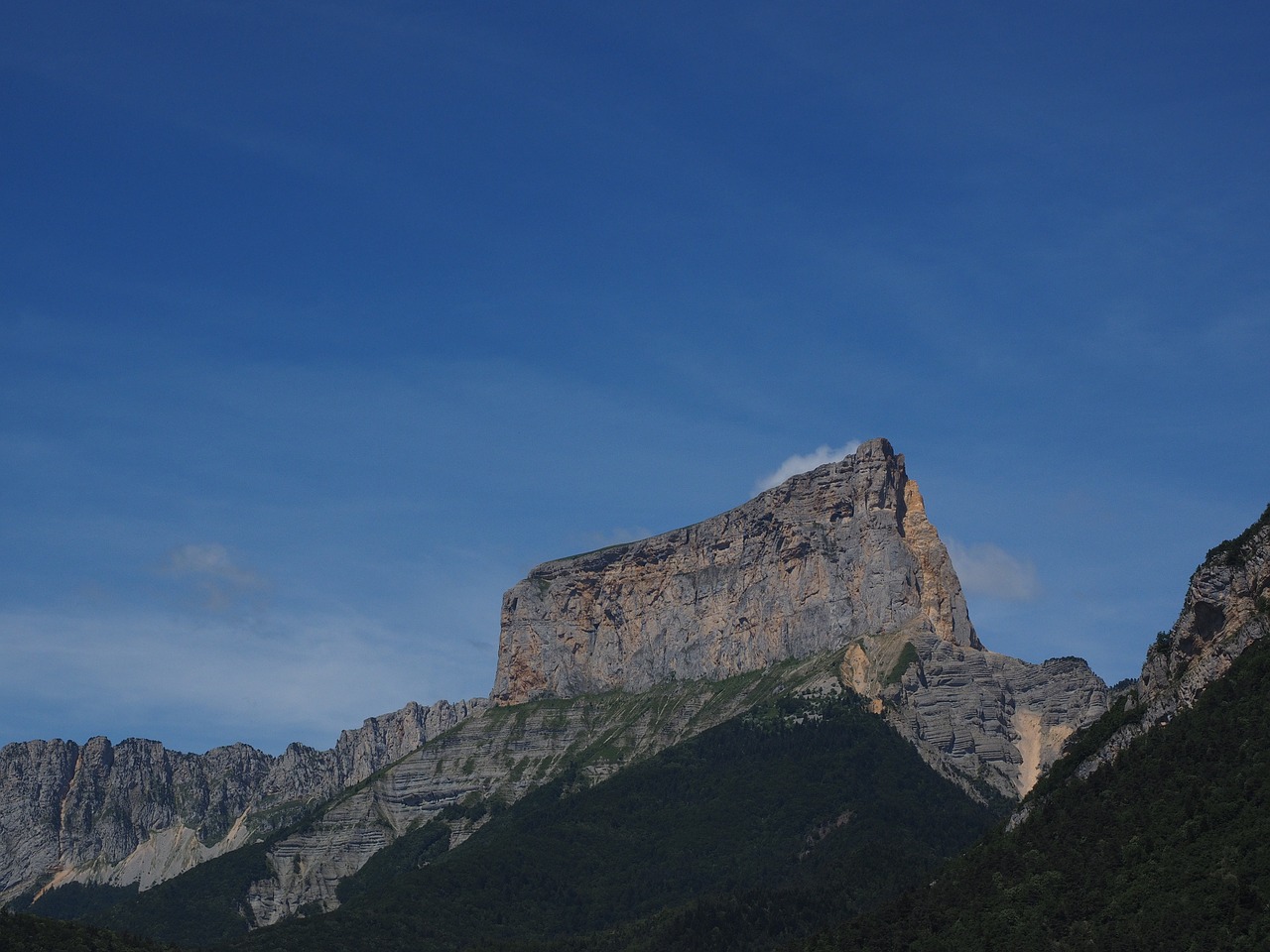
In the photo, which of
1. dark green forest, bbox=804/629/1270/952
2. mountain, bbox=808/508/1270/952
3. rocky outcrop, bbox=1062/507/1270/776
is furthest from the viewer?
rocky outcrop, bbox=1062/507/1270/776

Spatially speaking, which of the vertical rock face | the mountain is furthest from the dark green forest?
the vertical rock face

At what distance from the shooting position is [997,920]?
6993 inches

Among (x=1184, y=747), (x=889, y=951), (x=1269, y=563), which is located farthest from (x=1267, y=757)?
(x=889, y=951)

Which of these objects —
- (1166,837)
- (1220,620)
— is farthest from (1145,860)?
(1220,620)

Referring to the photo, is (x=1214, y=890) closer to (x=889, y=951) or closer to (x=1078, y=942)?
(x=1078, y=942)

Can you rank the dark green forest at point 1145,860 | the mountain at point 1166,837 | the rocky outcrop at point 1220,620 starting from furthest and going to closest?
the rocky outcrop at point 1220,620 < the mountain at point 1166,837 < the dark green forest at point 1145,860

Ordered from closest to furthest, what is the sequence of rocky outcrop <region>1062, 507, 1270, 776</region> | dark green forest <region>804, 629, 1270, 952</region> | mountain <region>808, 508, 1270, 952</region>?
1. dark green forest <region>804, 629, 1270, 952</region>
2. mountain <region>808, 508, 1270, 952</region>
3. rocky outcrop <region>1062, 507, 1270, 776</region>

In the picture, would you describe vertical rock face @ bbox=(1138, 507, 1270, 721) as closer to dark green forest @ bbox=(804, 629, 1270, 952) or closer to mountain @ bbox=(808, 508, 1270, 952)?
mountain @ bbox=(808, 508, 1270, 952)

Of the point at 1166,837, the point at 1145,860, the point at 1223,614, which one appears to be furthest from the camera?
the point at 1223,614

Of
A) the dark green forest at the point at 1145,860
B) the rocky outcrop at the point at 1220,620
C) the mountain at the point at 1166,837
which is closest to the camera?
the dark green forest at the point at 1145,860

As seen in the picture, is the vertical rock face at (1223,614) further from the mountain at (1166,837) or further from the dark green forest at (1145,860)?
the dark green forest at (1145,860)

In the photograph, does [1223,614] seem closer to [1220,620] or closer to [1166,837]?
[1220,620]

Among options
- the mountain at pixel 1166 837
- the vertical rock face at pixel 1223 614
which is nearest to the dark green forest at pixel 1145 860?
the mountain at pixel 1166 837

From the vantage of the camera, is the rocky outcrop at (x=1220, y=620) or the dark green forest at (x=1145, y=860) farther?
the rocky outcrop at (x=1220, y=620)
